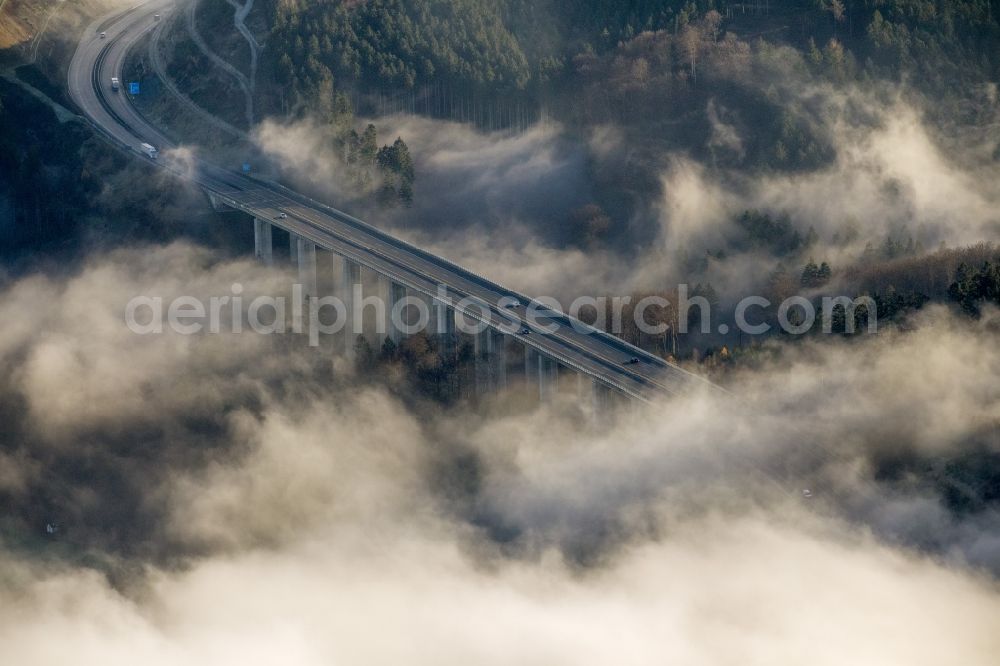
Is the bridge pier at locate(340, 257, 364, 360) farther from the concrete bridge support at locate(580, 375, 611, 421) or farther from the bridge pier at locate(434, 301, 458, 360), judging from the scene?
the concrete bridge support at locate(580, 375, 611, 421)

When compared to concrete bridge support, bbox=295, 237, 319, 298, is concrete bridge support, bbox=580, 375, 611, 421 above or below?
below

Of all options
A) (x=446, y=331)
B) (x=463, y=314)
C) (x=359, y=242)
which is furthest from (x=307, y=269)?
(x=463, y=314)

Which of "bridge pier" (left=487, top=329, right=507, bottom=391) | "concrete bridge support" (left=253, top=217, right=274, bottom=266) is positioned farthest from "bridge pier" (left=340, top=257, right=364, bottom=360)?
"bridge pier" (left=487, top=329, right=507, bottom=391)

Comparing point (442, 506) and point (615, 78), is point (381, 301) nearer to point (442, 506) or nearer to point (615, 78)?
point (442, 506)

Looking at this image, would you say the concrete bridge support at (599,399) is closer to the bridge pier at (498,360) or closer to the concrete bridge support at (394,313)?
the bridge pier at (498,360)

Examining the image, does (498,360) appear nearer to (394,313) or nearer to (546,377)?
(546,377)

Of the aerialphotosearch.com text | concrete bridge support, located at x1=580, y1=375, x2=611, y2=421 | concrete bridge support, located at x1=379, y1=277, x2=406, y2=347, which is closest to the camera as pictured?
concrete bridge support, located at x1=580, y1=375, x2=611, y2=421
